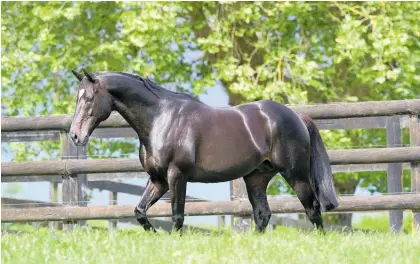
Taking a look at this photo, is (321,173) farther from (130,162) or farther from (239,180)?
(130,162)

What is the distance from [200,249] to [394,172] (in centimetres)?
468

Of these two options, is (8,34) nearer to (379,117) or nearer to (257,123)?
(379,117)

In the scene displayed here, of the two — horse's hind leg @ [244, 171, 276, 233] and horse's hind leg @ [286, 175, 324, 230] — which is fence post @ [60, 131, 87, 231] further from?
horse's hind leg @ [286, 175, 324, 230]

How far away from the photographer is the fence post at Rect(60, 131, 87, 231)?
8.96 metres

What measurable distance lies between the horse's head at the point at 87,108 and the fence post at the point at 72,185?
2.64 meters

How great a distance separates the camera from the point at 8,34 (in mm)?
14641

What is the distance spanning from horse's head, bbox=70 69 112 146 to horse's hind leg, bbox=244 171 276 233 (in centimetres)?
145

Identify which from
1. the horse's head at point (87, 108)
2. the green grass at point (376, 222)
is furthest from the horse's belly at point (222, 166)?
the green grass at point (376, 222)

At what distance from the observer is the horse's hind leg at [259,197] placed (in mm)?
7004

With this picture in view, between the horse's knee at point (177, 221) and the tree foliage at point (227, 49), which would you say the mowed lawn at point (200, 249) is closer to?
the horse's knee at point (177, 221)

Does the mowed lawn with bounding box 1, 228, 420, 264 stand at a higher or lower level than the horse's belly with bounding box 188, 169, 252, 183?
Result: lower

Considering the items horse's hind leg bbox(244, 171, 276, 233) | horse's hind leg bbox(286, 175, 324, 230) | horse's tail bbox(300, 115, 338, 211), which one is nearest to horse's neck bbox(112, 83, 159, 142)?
horse's hind leg bbox(244, 171, 276, 233)

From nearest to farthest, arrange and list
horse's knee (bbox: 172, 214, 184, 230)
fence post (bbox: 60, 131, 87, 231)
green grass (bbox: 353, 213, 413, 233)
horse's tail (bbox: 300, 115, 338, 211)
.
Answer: horse's knee (bbox: 172, 214, 184, 230), horse's tail (bbox: 300, 115, 338, 211), fence post (bbox: 60, 131, 87, 231), green grass (bbox: 353, 213, 413, 233)

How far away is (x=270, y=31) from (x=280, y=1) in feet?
3.59
